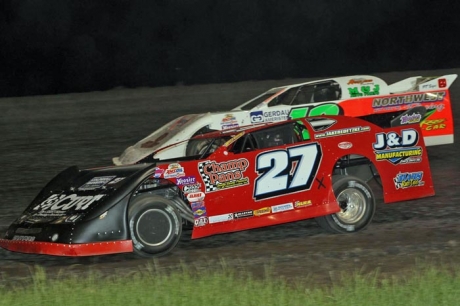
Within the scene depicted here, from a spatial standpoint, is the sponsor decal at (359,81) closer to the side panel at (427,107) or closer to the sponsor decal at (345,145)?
the side panel at (427,107)

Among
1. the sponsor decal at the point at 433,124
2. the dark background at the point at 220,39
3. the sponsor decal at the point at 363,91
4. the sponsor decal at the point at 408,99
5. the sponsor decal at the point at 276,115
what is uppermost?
the dark background at the point at 220,39

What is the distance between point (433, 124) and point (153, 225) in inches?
266

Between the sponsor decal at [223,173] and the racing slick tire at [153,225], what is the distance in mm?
432

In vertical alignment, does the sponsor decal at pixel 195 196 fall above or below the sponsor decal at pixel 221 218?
above

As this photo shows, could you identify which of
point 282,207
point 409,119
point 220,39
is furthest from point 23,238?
point 220,39

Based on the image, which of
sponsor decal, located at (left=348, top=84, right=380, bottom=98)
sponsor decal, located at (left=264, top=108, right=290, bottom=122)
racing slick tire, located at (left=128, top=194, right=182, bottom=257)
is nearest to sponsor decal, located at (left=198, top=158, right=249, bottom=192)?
racing slick tire, located at (left=128, top=194, right=182, bottom=257)

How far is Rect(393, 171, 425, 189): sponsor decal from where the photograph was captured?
8.72m

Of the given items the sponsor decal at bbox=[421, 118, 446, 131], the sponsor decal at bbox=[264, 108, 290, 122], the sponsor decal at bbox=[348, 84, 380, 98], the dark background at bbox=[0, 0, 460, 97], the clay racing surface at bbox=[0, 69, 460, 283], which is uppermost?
the dark background at bbox=[0, 0, 460, 97]

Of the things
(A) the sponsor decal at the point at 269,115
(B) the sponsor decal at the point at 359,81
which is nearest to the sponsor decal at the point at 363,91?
(B) the sponsor decal at the point at 359,81

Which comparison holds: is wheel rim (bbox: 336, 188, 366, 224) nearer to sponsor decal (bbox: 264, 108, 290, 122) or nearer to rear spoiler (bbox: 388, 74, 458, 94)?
rear spoiler (bbox: 388, 74, 458, 94)

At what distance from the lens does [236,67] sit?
35.9m

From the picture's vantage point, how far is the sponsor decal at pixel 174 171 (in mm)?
7738

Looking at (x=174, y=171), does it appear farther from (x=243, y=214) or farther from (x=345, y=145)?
(x=345, y=145)

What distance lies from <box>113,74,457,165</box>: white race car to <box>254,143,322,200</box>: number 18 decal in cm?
472
